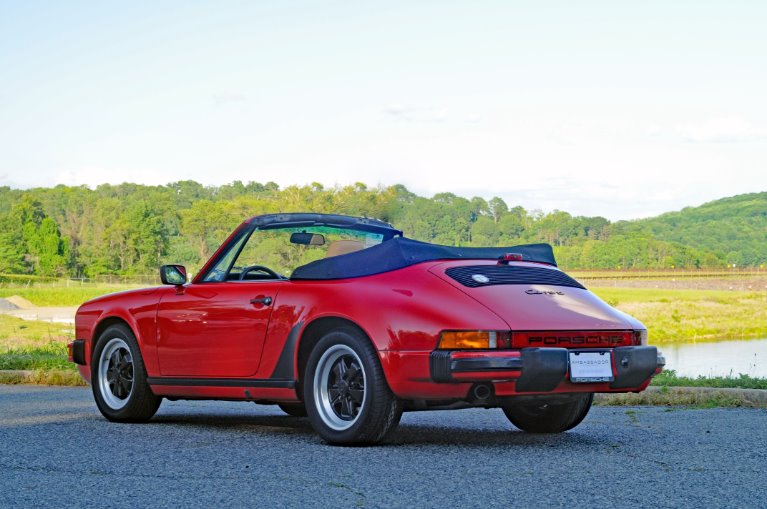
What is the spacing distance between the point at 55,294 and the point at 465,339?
9433 centimetres

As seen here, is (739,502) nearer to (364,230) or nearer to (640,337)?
(640,337)

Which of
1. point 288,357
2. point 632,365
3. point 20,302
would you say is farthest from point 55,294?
point 632,365

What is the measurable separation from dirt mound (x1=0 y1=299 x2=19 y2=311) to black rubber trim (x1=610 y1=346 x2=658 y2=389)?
75.1 meters

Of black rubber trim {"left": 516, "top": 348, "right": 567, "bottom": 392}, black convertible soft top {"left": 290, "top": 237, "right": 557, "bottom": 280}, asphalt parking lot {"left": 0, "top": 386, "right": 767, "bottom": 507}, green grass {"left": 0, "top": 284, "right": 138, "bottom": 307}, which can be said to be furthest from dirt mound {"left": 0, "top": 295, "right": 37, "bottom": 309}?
black rubber trim {"left": 516, "top": 348, "right": 567, "bottom": 392}

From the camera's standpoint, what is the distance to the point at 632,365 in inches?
261

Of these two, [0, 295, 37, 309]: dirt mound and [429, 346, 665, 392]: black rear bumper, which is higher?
[429, 346, 665, 392]: black rear bumper

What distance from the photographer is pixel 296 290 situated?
7.08m

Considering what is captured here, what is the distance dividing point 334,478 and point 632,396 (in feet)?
18.4

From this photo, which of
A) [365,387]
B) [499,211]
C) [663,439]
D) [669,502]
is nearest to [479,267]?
[365,387]

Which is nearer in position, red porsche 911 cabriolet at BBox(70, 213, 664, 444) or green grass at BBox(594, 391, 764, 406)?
red porsche 911 cabriolet at BBox(70, 213, 664, 444)

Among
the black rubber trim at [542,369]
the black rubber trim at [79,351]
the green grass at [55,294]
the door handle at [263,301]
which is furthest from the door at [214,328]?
the green grass at [55,294]

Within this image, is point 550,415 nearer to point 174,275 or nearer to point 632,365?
point 632,365

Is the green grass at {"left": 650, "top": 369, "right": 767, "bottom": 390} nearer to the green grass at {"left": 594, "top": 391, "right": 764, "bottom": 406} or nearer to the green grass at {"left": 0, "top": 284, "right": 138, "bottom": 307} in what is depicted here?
the green grass at {"left": 594, "top": 391, "right": 764, "bottom": 406}

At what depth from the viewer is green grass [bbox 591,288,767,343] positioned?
65.1 metres
